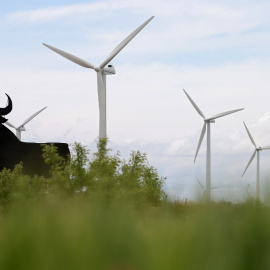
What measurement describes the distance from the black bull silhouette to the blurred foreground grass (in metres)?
29.1

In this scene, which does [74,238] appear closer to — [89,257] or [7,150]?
[89,257]

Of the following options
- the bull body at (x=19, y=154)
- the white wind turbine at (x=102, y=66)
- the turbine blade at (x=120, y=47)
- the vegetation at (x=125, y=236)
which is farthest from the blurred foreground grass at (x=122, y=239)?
the turbine blade at (x=120, y=47)

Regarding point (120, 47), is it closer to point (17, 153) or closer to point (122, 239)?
point (17, 153)

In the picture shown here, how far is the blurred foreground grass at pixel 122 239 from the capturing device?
8.88 ft

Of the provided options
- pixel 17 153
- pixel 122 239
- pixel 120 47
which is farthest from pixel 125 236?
pixel 120 47

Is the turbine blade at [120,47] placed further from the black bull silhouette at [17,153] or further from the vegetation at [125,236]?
the vegetation at [125,236]

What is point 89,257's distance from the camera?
2.69 metres

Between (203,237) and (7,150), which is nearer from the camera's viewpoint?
(203,237)

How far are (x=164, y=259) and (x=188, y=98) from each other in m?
49.1

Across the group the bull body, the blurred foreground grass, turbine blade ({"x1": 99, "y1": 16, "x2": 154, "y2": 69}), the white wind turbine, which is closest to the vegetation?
the blurred foreground grass

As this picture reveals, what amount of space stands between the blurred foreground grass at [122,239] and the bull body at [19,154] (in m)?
29.1

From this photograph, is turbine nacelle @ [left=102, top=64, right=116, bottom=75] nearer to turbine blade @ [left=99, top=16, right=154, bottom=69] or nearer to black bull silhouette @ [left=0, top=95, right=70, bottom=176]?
turbine blade @ [left=99, top=16, right=154, bottom=69]

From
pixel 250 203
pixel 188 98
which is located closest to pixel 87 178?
pixel 250 203

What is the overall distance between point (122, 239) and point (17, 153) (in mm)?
30304
